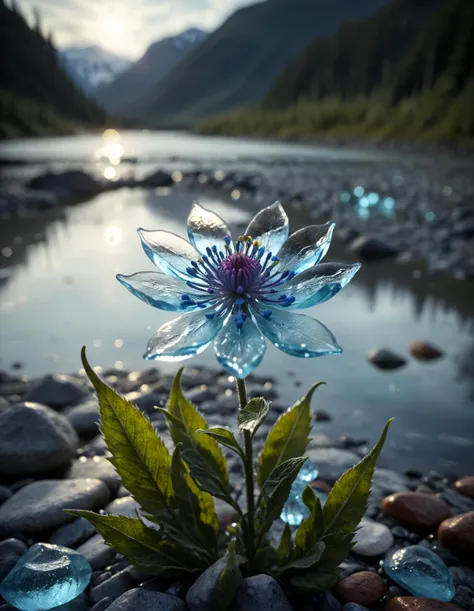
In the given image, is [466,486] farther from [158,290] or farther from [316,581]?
[158,290]

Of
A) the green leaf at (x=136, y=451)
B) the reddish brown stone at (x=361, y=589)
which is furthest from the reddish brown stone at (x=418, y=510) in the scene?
the green leaf at (x=136, y=451)

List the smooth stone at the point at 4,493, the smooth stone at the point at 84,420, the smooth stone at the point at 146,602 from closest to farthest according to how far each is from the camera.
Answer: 1. the smooth stone at the point at 146,602
2. the smooth stone at the point at 4,493
3. the smooth stone at the point at 84,420

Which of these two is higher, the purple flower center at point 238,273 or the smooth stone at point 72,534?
the purple flower center at point 238,273

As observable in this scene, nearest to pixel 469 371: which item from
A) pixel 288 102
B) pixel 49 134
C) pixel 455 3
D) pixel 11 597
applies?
pixel 11 597

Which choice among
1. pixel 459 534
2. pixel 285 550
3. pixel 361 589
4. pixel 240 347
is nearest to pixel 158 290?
pixel 240 347

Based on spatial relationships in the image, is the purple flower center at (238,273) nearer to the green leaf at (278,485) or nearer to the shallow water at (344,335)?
the green leaf at (278,485)

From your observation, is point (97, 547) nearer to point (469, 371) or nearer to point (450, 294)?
point (469, 371)
